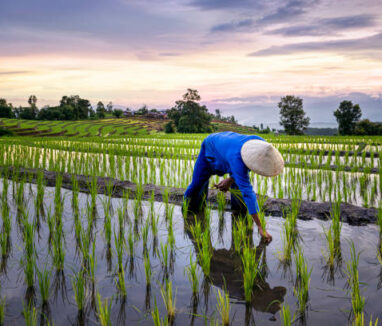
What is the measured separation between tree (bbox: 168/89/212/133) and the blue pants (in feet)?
92.7

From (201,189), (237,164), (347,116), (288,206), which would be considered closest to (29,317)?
(237,164)

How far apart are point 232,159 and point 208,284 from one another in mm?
952

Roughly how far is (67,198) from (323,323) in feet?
12.0

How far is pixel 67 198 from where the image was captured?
4.54 m

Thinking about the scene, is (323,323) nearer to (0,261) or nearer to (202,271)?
(202,271)

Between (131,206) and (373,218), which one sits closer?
(373,218)

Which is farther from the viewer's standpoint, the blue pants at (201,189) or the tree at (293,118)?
the tree at (293,118)

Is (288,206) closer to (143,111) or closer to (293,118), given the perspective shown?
(293,118)

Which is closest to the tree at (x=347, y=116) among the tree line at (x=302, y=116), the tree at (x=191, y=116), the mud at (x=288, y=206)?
the tree line at (x=302, y=116)

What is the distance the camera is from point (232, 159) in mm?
2615

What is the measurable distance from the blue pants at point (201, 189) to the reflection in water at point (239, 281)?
80cm

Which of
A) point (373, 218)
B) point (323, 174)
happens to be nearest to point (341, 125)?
point (323, 174)

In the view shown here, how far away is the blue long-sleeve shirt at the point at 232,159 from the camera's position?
8.20ft

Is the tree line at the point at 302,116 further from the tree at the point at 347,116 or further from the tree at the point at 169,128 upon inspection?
the tree at the point at 169,128
